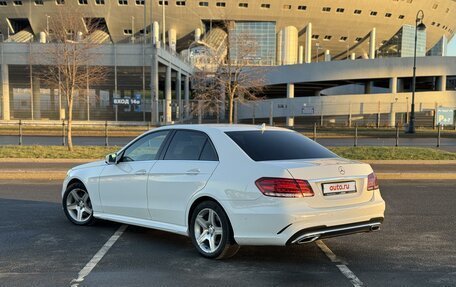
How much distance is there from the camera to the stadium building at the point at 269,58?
39500mm

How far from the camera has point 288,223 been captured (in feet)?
14.8

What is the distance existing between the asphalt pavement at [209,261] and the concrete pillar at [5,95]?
3665cm

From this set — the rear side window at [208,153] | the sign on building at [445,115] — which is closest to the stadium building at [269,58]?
the sign on building at [445,115]

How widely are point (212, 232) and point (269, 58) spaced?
7777 cm

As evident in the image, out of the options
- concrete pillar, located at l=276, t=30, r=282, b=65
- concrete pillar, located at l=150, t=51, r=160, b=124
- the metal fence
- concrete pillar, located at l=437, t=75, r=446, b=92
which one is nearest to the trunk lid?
the metal fence

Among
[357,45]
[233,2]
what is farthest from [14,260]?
[357,45]

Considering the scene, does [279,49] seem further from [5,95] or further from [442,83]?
[5,95]

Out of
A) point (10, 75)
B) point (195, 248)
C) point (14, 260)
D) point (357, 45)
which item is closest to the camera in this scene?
point (14, 260)

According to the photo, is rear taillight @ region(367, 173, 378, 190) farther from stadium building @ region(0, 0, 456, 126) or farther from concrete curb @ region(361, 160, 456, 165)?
stadium building @ region(0, 0, 456, 126)

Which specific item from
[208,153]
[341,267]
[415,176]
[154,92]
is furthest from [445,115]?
[208,153]

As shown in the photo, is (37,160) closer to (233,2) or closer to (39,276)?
(39,276)

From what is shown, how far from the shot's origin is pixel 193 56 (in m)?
68.9

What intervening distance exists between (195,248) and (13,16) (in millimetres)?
89148

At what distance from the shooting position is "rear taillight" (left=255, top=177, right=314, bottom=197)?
457 centimetres
